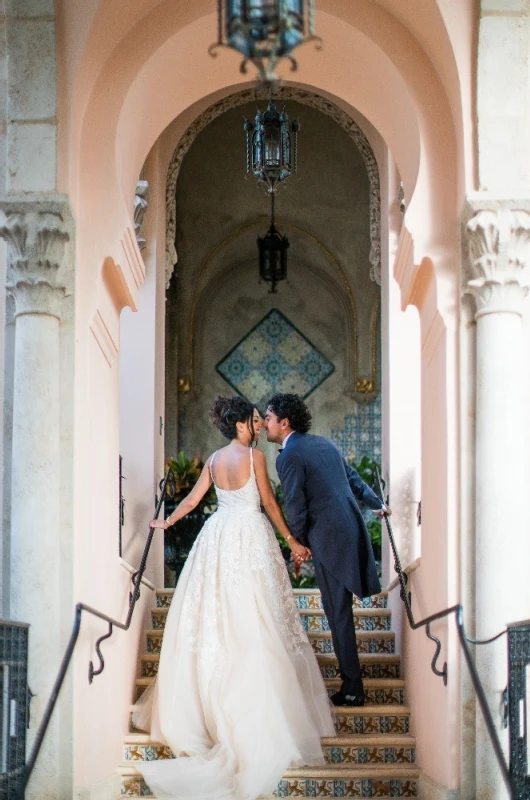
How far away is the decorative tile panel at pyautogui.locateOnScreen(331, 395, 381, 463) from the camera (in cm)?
1398

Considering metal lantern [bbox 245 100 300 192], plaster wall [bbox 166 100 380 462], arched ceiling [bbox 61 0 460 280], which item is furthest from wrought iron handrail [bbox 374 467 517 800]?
plaster wall [bbox 166 100 380 462]

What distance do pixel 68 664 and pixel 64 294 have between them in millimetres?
1880

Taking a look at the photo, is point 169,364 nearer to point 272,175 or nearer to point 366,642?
point 272,175

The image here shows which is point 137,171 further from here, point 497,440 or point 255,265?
point 255,265

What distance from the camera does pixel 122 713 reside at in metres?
7.48

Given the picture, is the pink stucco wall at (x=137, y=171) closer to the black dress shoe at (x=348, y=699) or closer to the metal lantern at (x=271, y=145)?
the black dress shoe at (x=348, y=699)

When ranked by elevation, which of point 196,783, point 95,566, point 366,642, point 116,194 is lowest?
point 196,783

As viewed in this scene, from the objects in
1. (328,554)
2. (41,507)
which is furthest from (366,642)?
(41,507)

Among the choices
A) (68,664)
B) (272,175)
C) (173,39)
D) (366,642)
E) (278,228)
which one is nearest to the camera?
(68,664)

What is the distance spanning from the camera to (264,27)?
13.1ft

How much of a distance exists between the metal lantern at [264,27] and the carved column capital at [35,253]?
2.44 m

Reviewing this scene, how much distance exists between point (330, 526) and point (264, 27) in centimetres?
435

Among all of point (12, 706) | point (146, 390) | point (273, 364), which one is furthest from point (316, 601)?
point (273, 364)

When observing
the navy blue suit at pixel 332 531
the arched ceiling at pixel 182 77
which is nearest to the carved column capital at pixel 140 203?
the arched ceiling at pixel 182 77
